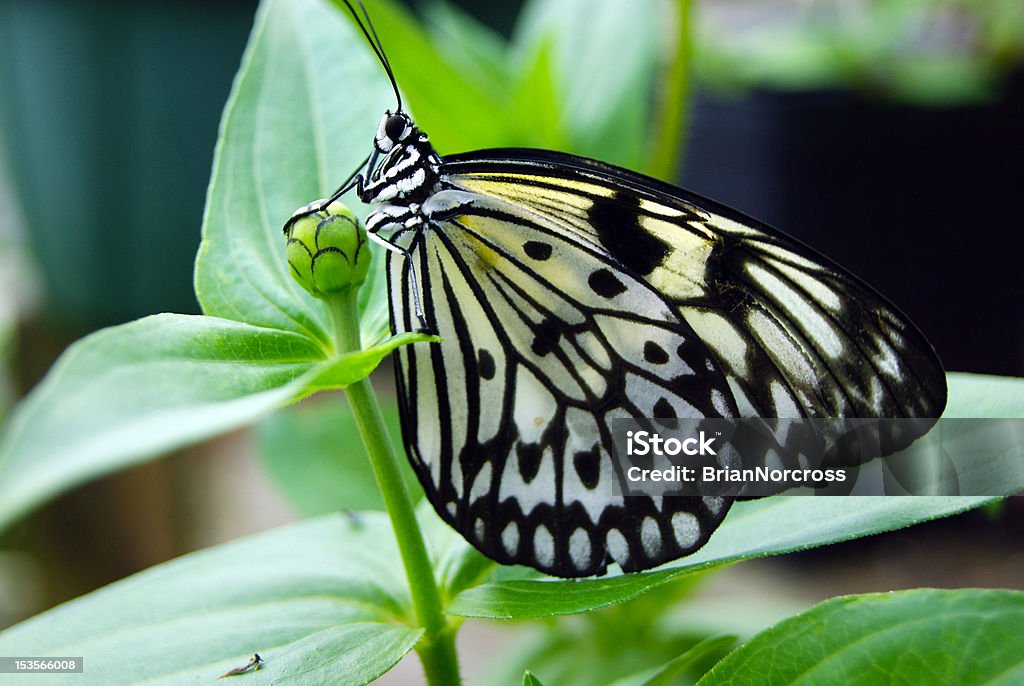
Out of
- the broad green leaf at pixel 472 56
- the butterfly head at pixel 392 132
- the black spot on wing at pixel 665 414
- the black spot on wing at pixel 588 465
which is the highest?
the broad green leaf at pixel 472 56

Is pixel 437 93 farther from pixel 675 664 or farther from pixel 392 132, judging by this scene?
pixel 675 664

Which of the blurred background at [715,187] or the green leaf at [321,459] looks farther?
the blurred background at [715,187]

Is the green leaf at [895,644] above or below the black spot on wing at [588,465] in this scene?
below

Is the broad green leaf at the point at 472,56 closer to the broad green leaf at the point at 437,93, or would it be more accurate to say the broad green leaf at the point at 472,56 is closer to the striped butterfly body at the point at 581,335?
the broad green leaf at the point at 437,93

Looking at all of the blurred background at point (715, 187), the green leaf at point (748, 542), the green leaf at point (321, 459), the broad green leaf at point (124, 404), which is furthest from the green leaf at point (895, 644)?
the blurred background at point (715, 187)

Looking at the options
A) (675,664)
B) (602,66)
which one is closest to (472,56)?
(602,66)

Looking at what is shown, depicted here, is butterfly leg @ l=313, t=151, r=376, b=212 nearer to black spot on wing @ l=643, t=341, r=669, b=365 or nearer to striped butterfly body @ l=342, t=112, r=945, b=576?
striped butterfly body @ l=342, t=112, r=945, b=576

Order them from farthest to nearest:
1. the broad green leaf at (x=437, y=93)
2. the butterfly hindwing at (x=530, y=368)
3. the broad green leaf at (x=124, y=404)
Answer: the broad green leaf at (x=437, y=93) < the butterfly hindwing at (x=530, y=368) < the broad green leaf at (x=124, y=404)

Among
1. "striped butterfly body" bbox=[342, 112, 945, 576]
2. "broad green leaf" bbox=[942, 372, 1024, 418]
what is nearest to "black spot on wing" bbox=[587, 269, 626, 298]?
"striped butterfly body" bbox=[342, 112, 945, 576]
